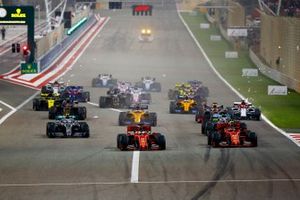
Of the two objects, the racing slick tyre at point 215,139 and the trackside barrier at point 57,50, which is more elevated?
the trackside barrier at point 57,50

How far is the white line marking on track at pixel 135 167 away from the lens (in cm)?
3447

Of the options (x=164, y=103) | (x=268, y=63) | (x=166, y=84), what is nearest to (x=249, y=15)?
(x=268, y=63)

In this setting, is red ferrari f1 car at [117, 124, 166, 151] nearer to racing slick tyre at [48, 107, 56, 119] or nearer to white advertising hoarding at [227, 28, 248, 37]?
racing slick tyre at [48, 107, 56, 119]

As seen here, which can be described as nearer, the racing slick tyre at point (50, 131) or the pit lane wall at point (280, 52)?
the racing slick tyre at point (50, 131)

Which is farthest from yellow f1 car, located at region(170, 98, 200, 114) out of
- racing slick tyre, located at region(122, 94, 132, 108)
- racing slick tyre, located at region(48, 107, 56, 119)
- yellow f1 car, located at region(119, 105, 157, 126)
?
racing slick tyre, located at region(48, 107, 56, 119)

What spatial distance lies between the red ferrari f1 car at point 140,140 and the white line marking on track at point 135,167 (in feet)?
2.17

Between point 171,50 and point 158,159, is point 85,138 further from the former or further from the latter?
point 171,50

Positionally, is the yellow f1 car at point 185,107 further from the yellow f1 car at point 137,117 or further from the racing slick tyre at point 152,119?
the yellow f1 car at point 137,117

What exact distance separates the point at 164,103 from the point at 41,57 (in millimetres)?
34791

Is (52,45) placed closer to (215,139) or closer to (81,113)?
(81,113)

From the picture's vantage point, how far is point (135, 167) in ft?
121

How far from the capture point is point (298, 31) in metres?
75.1

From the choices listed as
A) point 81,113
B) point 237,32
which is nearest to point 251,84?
point 81,113

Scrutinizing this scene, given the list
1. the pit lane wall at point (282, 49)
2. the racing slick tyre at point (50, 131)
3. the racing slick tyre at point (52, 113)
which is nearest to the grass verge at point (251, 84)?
the pit lane wall at point (282, 49)
